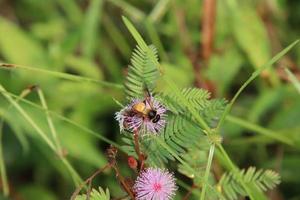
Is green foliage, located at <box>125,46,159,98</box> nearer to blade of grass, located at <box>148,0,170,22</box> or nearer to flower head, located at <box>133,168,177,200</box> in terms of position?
flower head, located at <box>133,168,177,200</box>

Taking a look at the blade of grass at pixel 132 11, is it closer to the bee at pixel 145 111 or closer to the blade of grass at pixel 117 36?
the blade of grass at pixel 117 36

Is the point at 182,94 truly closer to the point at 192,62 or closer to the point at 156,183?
the point at 156,183

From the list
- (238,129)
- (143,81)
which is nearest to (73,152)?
(238,129)

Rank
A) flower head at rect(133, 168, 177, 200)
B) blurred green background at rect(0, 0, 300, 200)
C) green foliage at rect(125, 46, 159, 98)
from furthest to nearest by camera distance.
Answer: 1. blurred green background at rect(0, 0, 300, 200)
2. green foliage at rect(125, 46, 159, 98)
3. flower head at rect(133, 168, 177, 200)

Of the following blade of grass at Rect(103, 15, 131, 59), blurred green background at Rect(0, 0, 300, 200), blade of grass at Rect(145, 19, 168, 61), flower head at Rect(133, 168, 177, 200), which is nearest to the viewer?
flower head at Rect(133, 168, 177, 200)

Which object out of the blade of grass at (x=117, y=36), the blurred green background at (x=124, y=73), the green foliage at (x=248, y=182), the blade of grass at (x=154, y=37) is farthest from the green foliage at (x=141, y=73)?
the blade of grass at (x=117, y=36)

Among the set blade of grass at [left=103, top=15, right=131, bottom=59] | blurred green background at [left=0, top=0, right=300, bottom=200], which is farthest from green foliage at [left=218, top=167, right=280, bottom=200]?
blade of grass at [left=103, top=15, right=131, bottom=59]

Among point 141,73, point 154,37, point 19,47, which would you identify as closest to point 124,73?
point 154,37

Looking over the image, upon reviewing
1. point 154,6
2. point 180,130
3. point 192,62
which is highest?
point 154,6
